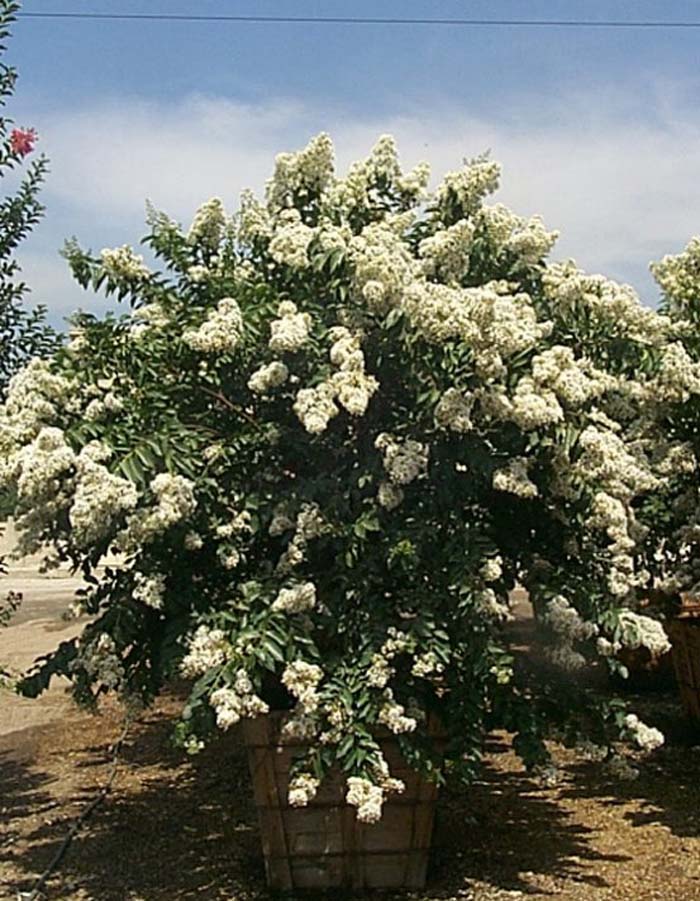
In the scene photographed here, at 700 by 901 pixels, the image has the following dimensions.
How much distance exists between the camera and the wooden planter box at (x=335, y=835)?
417 centimetres

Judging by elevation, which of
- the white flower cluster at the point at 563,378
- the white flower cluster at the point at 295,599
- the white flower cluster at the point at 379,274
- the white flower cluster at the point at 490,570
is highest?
the white flower cluster at the point at 379,274

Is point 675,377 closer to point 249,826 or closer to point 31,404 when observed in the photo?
point 31,404

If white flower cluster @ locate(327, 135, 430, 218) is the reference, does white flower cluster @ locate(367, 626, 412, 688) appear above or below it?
below

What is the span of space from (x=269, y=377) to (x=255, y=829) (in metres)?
2.15

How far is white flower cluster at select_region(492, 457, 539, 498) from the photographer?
3730 millimetres

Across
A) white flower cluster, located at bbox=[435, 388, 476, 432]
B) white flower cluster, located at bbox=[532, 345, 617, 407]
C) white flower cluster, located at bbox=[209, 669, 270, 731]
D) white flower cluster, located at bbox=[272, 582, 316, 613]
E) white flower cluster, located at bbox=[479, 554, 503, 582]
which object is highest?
white flower cluster, located at bbox=[532, 345, 617, 407]

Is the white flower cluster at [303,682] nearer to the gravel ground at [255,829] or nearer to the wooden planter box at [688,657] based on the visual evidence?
the gravel ground at [255,829]

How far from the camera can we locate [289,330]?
3863 millimetres

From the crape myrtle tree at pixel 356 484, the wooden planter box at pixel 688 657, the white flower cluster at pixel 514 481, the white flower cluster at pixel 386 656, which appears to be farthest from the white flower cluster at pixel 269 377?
the wooden planter box at pixel 688 657

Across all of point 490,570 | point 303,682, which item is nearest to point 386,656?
point 303,682

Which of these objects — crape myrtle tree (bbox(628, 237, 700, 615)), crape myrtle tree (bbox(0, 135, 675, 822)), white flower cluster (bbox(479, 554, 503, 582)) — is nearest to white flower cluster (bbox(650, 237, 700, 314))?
crape myrtle tree (bbox(628, 237, 700, 615))

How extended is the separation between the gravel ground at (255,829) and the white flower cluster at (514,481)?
1.43 m

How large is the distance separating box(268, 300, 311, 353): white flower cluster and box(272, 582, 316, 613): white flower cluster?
741 millimetres

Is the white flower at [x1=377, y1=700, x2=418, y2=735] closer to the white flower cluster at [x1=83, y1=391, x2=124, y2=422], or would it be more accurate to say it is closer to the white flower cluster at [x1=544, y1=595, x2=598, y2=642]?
the white flower cluster at [x1=544, y1=595, x2=598, y2=642]
